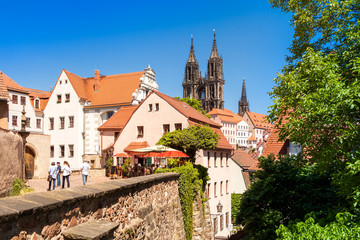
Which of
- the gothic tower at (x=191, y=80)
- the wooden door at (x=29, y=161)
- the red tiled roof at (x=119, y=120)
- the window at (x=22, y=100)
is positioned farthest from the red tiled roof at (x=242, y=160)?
the gothic tower at (x=191, y=80)

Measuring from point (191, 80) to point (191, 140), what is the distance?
135m

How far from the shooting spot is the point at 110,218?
724cm

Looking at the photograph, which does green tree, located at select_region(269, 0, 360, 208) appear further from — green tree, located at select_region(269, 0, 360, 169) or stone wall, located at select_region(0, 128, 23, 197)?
stone wall, located at select_region(0, 128, 23, 197)

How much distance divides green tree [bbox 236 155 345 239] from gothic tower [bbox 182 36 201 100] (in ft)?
464

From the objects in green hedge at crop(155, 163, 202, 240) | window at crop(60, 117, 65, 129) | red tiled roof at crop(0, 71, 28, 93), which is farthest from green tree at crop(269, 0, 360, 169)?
window at crop(60, 117, 65, 129)

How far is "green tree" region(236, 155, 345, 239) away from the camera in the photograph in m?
14.7

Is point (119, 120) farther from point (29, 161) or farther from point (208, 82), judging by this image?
point (208, 82)

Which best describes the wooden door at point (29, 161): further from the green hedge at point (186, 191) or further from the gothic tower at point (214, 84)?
the gothic tower at point (214, 84)

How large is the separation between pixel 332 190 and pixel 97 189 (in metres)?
11.2

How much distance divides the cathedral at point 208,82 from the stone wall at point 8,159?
140928mm

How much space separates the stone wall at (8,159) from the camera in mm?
12212

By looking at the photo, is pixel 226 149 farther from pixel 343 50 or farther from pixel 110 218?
pixel 110 218

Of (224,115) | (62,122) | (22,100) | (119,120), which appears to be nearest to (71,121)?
(62,122)

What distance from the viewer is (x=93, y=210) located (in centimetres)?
639
